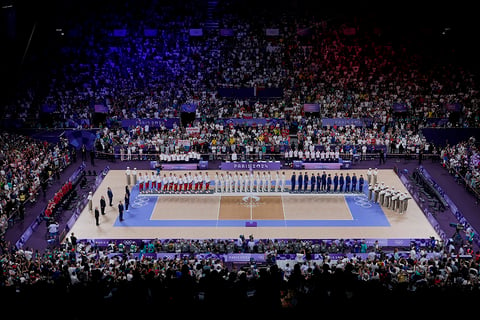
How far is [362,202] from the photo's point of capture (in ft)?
103

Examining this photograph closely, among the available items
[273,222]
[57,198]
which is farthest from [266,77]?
[57,198]

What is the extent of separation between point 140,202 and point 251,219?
739 cm

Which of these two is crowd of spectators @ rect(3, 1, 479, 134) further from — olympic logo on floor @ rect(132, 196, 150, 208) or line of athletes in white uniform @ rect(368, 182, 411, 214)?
olympic logo on floor @ rect(132, 196, 150, 208)

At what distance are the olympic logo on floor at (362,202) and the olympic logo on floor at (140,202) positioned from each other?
13.0 m

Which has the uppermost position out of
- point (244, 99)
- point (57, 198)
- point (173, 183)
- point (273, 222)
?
point (244, 99)

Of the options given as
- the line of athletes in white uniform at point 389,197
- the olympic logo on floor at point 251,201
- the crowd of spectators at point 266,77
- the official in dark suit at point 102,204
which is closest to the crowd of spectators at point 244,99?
the crowd of spectators at point 266,77

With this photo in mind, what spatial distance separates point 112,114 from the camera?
144 feet

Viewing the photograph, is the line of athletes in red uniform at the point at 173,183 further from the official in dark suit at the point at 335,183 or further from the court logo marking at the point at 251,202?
the official in dark suit at the point at 335,183

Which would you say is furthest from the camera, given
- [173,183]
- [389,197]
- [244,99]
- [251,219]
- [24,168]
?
[244,99]

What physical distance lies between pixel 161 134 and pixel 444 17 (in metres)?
29.2

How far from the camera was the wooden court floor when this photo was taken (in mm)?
27062

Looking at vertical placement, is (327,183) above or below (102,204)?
above

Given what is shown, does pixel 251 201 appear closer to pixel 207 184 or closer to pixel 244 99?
pixel 207 184

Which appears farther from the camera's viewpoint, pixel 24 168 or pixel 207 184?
pixel 24 168
